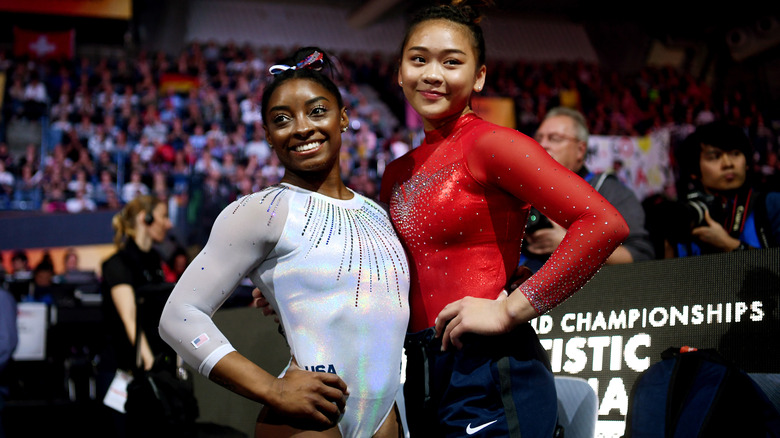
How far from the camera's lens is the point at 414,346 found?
1.65m

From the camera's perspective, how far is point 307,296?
1573mm

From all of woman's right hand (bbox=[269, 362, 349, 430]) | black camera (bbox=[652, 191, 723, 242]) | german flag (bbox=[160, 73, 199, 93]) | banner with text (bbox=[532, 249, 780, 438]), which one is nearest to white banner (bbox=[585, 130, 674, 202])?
black camera (bbox=[652, 191, 723, 242])

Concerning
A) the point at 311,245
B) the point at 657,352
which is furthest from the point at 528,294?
the point at 657,352

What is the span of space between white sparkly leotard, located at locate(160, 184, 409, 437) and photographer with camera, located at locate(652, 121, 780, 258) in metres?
1.48

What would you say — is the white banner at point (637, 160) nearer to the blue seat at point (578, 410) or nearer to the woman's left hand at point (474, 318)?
the blue seat at point (578, 410)

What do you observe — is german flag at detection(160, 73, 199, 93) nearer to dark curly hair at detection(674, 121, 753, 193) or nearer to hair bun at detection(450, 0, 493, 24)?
dark curly hair at detection(674, 121, 753, 193)

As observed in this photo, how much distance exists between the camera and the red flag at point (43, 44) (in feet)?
56.3

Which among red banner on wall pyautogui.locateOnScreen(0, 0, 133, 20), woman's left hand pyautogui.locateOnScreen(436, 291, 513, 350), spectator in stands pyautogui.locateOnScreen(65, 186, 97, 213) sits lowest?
woman's left hand pyautogui.locateOnScreen(436, 291, 513, 350)

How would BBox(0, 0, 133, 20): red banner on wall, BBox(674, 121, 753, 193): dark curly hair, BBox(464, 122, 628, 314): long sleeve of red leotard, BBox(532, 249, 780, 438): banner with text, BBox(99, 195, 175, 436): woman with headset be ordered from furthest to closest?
1. BBox(0, 0, 133, 20): red banner on wall
2. BBox(99, 195, 175, 436): woman with headset
3. BBox(674, 121, 753, 193): dark curly hair
4. BBox(532, 249, 780, 438): banner with text
5. BBox(464, 122, 628, 314): long sleeve of red leotard

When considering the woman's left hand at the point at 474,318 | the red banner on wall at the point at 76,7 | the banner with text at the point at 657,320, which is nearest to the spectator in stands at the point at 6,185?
the red banner on wall at the point at 76,7

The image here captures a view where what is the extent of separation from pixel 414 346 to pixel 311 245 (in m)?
0.32

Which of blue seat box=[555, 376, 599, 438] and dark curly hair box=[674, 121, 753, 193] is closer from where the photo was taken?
blue seat box=[555, 376, 599, 438]

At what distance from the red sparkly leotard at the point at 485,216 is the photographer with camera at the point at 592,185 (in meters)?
0.89

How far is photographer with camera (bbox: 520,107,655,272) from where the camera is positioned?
9.37 feet
